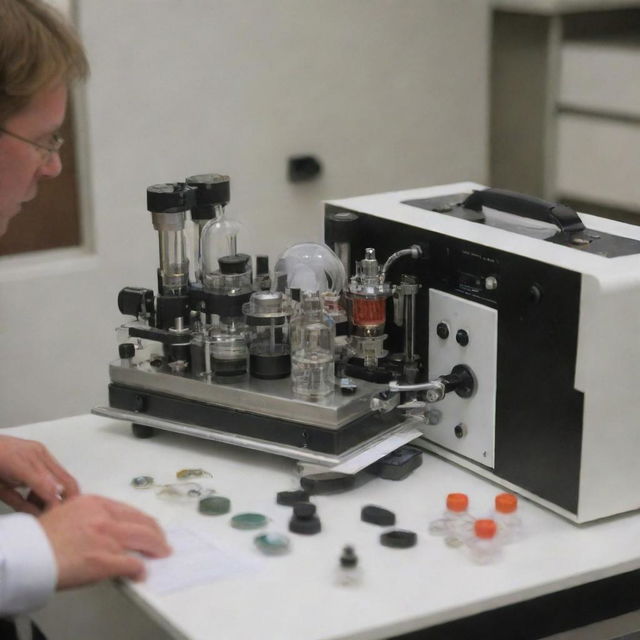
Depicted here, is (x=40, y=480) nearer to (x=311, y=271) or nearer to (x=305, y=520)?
(x=305, y=520)

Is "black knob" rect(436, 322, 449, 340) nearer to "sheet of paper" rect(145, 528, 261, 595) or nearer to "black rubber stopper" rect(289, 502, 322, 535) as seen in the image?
"black rubber stopper" rect(289, 502, 322, 535)

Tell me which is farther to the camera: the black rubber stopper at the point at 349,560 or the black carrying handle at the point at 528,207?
the black carrying handle at the point at 528,207

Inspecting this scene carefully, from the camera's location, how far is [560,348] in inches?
55.2

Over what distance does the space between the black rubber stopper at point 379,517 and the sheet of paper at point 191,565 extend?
177 mm

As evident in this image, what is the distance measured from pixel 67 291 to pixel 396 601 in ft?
6.38

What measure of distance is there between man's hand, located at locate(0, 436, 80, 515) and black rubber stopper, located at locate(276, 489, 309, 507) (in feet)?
0.89

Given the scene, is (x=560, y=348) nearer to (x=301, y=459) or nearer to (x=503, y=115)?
(x=301, y=459)

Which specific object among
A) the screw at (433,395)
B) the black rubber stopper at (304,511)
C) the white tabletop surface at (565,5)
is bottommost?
the black rubber stopper at (304,511)

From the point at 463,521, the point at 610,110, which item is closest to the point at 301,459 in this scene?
the point at 463,521

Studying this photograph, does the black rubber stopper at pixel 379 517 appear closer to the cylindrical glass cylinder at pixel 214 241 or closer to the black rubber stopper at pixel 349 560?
the black rubber stopper at pixel 349 560

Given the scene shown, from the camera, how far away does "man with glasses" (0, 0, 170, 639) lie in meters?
1.23

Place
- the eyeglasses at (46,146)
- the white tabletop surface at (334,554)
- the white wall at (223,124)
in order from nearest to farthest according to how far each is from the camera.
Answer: the white tabletop surface at (334,554) < the eyeglasses at (46,146) < the white wall at (223,124)

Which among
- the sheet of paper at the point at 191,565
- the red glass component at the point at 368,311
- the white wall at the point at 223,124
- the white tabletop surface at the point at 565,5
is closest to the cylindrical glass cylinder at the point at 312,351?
the red glass component at the point at 368,311

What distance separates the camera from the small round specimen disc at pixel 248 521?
1.41 meters
